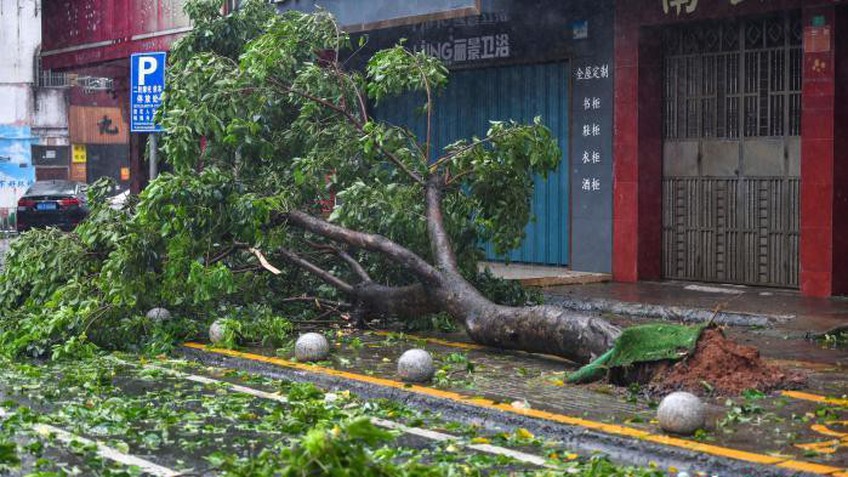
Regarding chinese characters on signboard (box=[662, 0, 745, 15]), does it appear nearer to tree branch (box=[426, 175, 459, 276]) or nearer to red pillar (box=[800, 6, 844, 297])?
red pillar (box=[800, 6, 844, 297])

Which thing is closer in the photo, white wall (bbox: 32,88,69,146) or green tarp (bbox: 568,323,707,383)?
green tarp (bbox: 568,323,707,383)

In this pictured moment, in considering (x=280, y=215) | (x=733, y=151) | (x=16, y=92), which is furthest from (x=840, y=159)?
(x=16, y=92)

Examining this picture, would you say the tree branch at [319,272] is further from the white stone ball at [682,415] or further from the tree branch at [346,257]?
the white stone ball at [682,415]

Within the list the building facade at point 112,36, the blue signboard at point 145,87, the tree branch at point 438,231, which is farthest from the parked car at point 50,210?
the tree branch at point 438,231

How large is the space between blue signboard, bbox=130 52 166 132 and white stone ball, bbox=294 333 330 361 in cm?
722

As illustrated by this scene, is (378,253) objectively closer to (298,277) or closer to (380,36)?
(298,277)

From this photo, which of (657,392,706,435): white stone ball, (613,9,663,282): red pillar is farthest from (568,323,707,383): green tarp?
(613,9,663,282): red pillar

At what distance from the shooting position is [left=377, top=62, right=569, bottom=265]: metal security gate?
61.7 ft

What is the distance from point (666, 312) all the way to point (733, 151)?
335 cm

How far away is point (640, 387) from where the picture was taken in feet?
29.6

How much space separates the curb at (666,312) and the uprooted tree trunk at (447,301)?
298 cm

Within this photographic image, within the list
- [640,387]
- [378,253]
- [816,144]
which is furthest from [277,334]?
[816,144]

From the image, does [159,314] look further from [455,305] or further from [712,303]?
[712,303]

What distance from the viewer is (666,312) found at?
1394 centimetres
